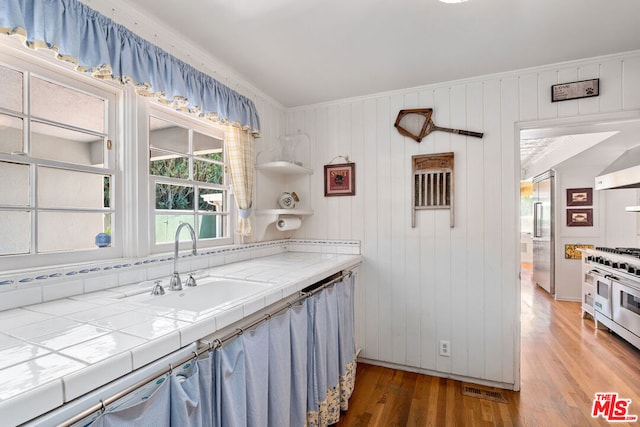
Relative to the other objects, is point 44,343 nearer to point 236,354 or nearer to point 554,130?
point 236,354

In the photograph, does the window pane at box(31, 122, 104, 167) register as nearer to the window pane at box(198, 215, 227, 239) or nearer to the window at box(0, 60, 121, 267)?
the window at box(0, 60, 121, 267)

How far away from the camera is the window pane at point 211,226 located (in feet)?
7.09

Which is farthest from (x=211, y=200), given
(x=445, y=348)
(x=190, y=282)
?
(x=445, y=348)

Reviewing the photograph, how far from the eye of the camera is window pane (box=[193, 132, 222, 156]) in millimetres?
2127

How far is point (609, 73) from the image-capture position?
6.66ft

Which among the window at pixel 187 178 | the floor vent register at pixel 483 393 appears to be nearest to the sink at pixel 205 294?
the window at pixel 187 178

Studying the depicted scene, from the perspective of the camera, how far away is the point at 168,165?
1894mm

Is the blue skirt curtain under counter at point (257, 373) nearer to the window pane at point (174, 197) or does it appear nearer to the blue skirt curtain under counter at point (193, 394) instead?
the blue skirt curtain under counter at point (193, 394)

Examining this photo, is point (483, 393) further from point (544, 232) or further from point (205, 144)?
point (544, 232)

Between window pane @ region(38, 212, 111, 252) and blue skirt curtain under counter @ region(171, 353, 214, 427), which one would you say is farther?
window pane @ region(38, 212, 111, 252)

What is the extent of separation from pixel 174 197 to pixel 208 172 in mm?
370

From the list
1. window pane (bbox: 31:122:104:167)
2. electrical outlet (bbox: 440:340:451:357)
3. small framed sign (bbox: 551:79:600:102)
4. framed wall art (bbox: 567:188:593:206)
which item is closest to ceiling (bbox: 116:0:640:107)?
small framed sign (bbox: 551:79:600:102)

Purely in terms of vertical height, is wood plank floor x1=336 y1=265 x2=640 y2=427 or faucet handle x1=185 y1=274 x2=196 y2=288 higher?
faucet handle x1=185 y1=274 x2=196 y2=288

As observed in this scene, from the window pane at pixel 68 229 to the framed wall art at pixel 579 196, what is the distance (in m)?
5.58
